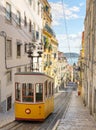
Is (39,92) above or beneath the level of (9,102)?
above

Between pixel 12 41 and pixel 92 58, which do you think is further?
pixel 12 41

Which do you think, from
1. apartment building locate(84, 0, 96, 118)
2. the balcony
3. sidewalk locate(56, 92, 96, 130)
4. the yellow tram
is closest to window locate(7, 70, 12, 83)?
sidewalk locate(56, 92, 96, 130)

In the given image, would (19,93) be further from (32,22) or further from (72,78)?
(72,78)

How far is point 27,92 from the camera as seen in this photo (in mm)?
13617

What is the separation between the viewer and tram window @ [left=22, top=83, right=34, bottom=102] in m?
13.6

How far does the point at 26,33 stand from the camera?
96.2 feet

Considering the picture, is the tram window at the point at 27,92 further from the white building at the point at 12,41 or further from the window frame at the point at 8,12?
the window frame at the point at 8,12

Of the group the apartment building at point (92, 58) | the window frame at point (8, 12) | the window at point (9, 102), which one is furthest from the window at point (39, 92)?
the window frame at point (8, 12)

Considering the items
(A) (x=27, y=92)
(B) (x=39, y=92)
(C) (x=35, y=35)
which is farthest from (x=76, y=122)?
(C) (x=35, y=35)

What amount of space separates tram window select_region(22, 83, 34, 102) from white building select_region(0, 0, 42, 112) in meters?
5.81

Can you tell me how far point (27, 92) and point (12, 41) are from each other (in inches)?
391

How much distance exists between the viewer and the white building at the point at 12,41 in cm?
1967

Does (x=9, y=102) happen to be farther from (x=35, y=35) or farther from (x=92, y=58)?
(x=35, y=35)

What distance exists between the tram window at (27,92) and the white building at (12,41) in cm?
581
